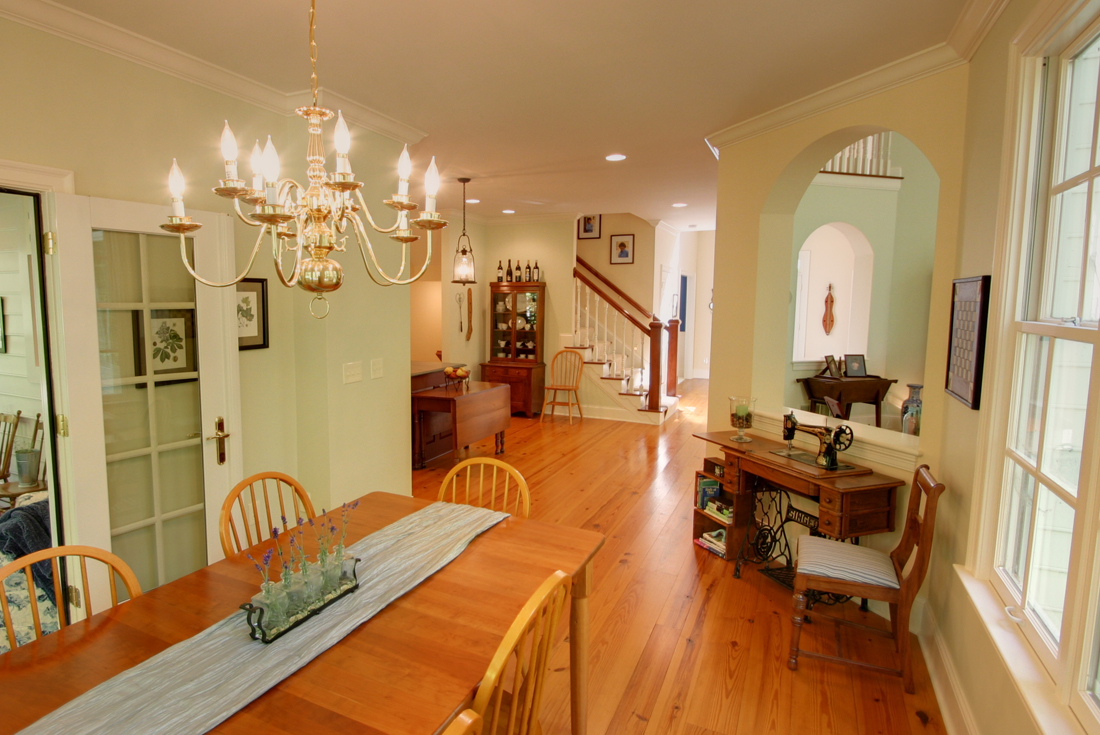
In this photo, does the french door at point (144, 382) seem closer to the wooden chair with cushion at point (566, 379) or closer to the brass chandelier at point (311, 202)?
the brass chandelier at point (311, 202)

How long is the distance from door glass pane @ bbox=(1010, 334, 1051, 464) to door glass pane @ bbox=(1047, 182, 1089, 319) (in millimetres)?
117

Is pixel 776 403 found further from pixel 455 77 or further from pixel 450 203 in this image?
pixel 450 203

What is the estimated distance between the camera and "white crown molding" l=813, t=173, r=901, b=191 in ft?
15.8

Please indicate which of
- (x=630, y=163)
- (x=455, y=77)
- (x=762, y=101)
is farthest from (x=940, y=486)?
(x=630, y=163)

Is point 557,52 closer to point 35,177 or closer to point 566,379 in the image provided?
point 35,177

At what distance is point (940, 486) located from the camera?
207cm

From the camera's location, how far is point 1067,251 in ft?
5.18

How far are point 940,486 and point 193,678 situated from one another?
2396 millimetres

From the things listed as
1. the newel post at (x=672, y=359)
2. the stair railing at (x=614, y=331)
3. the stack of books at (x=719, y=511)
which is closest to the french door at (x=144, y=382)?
the stack of books at (x=719, y=511)

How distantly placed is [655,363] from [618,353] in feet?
2.77

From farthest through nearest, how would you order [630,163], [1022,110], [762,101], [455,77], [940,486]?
[630,163] → [762,101] → [455,77] → [940,486] → [1022,110]

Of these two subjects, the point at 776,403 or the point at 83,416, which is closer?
the point at 83,416

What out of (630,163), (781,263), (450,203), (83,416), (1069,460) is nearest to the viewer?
(1069,460)

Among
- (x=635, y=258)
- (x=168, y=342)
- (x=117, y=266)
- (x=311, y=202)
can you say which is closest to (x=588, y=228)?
(x=635, y=258)
